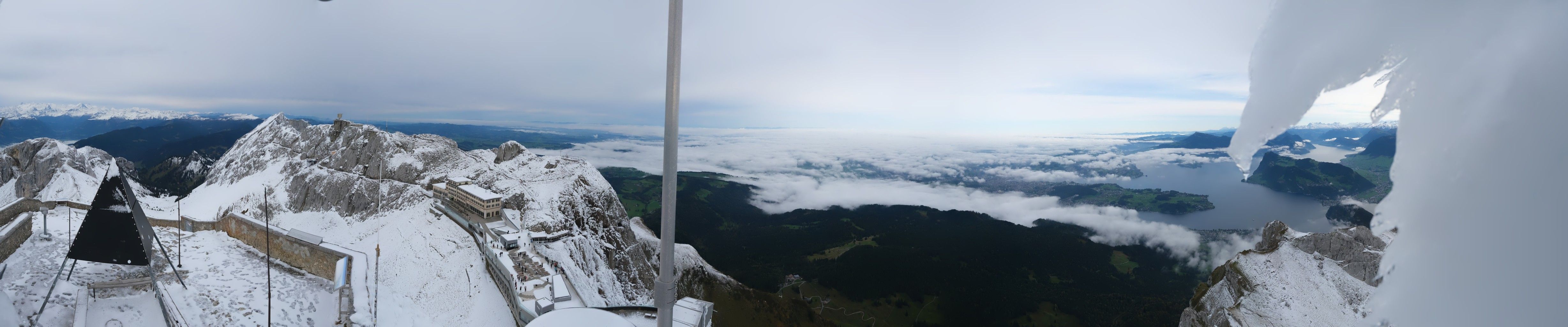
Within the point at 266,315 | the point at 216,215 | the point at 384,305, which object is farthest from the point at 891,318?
the point at 216,215

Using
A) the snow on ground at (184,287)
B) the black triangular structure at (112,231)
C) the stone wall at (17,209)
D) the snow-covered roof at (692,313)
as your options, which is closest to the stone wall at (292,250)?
the snow on ground at (184,287)

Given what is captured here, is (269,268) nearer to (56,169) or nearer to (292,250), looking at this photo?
(292,250)

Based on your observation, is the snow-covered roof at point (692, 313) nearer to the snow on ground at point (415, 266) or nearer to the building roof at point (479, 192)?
the snow on ground at point (415, 266)

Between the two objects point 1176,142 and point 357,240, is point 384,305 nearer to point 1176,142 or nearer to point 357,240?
point 357,240

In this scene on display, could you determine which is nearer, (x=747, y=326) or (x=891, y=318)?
(x=747, y=326)

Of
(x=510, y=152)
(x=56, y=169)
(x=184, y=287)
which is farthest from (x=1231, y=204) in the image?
(x=56, y=169)
